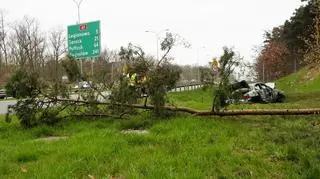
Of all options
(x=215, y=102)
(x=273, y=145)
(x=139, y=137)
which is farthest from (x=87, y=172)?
(x=215, y=102)

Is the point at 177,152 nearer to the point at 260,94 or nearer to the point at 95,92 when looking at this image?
the point at 95,92

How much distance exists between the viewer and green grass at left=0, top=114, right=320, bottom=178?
261 inches

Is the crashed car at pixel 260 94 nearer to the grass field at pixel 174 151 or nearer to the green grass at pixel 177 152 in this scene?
the grass field at pixel 174 151

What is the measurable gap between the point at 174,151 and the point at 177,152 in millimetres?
76

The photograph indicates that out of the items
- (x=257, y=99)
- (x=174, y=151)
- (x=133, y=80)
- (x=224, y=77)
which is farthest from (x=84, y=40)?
(x=174, y=151)

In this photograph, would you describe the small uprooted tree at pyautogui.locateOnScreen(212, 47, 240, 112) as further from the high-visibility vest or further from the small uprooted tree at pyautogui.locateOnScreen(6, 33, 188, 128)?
the high-visibility vest

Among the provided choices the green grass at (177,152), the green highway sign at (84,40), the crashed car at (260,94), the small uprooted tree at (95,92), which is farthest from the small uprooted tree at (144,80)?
the green highway sign at (84,40)

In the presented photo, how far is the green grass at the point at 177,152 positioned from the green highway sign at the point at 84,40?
53.3 feet

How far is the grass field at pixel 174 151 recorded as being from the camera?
6.65 m

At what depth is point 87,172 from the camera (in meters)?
6.73

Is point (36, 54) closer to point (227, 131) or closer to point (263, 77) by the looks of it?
point (263, 77)

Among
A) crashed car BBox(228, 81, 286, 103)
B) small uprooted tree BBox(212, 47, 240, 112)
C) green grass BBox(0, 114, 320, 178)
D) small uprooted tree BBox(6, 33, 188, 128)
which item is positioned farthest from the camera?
crashed car BBox(228, 81, 286, 103)

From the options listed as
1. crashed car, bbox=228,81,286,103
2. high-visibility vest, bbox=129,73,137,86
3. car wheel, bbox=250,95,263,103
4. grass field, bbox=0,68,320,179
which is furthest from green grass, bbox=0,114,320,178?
car wheel, bbox=250,95,263,103

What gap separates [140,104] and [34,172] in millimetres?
6177
